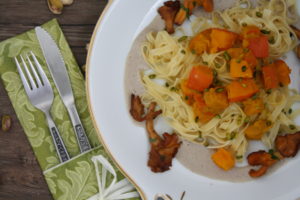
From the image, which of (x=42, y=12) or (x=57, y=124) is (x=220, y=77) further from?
(x=42, y=12)

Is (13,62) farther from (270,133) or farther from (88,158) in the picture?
(270,133)

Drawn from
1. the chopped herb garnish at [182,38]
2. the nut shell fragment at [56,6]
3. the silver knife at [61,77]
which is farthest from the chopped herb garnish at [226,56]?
the nut shell fragment at [56,6]

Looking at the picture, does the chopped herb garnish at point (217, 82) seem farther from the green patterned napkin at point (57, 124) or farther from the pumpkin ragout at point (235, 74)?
the green patterned napkin at point (57, 124)

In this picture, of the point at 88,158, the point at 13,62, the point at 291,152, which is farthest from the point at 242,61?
the point at 13,62

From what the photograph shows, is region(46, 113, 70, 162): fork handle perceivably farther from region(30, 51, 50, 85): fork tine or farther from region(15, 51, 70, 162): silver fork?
region(30, 51, 50, 85): fork tine

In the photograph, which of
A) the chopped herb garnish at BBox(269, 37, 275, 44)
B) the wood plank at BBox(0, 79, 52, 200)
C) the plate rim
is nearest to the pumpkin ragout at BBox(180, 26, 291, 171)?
the chopped herb garnish at BBox(269, 37, 275, 44)
